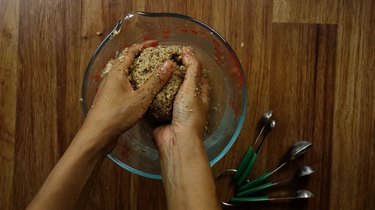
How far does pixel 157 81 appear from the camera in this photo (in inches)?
28.6

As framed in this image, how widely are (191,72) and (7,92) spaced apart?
429 mm

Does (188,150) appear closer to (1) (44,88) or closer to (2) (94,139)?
(2) (94,139)

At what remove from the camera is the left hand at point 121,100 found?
2.40 ft

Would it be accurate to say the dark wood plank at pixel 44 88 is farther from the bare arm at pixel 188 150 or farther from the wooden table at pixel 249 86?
the bare arm at pixel 188 150

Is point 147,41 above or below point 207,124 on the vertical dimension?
above

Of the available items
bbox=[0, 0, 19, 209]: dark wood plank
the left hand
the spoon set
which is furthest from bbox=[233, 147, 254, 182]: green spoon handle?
bbox=[0, 0, 19, 209]: dark wood plank

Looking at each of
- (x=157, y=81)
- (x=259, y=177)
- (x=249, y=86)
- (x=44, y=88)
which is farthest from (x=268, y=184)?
(x=44, y=88)

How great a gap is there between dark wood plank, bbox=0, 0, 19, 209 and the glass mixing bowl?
217 millimetres

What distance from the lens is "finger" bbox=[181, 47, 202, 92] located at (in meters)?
0.74

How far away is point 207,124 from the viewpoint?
81cm

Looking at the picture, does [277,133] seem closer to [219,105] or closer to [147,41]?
[219,105]

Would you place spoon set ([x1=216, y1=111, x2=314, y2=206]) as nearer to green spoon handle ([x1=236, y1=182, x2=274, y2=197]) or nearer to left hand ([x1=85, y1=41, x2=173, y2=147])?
green spoon handle ([x1=236, y1=182, x2=274, y2=197])

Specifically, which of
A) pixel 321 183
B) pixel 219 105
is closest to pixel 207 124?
pixel 219 105

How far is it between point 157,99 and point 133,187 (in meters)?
0.24
